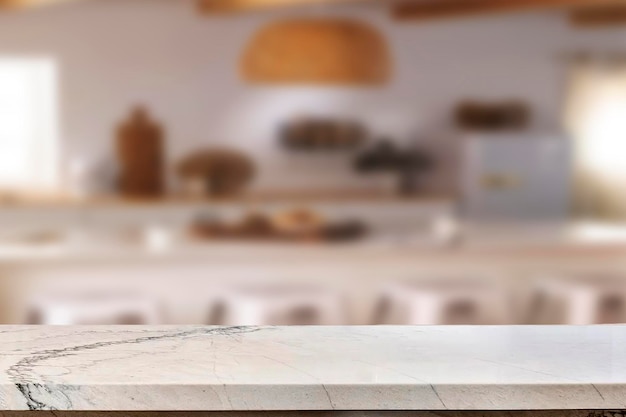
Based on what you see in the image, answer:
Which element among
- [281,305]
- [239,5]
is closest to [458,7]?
[239,5]

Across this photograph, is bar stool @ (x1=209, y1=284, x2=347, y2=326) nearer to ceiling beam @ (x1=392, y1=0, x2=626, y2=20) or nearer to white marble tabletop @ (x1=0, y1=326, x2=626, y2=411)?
ceiling beam @ (x1=392, y1=0, x2=626, y2=20)

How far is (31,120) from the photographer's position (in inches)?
152

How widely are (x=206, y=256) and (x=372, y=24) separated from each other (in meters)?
1.38

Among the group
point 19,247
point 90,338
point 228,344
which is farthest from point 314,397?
point 19,247

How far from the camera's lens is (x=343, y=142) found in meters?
3.92

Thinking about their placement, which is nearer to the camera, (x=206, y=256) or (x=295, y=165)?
(x=206, y=256)

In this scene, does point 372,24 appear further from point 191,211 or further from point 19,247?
point 19,247

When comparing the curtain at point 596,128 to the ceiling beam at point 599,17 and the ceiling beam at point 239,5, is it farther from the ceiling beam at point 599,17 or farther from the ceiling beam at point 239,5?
the ceiling beam at point 239,5

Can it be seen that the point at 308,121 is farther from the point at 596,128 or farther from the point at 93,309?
the point at 93,309

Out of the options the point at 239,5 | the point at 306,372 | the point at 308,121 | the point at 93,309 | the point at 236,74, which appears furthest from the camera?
the point at 308,121

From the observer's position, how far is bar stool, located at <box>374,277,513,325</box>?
9.23 feet

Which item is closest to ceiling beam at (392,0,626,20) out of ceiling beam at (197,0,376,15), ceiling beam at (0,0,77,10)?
ceiling beam at (197,0,376,15)

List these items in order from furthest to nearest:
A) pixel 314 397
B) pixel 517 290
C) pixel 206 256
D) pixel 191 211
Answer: pixel 191 211 < pixel 517 290 < pixel 206 256 < pixel 314 397

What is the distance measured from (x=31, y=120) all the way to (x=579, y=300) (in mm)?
2379
